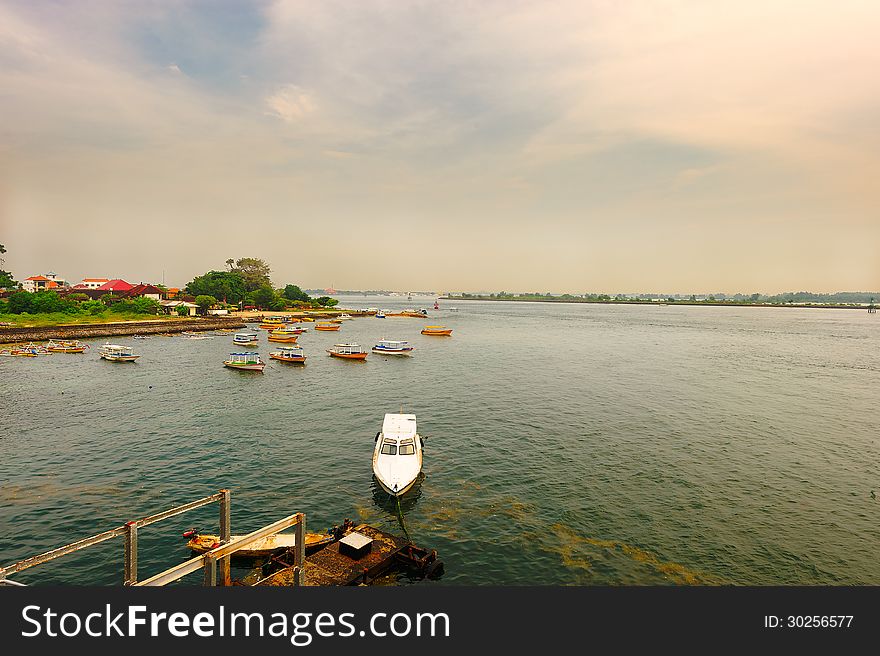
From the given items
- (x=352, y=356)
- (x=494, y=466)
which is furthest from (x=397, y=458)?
(x=352, y=356)

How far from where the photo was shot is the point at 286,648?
10.4 meters

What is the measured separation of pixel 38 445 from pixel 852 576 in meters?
60.9

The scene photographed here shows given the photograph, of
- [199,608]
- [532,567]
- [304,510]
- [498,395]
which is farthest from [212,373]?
[199,608]

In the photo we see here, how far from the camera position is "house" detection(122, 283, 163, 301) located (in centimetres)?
18562

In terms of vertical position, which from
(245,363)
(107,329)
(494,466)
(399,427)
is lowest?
(494,466)

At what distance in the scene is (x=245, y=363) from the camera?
7962 cm

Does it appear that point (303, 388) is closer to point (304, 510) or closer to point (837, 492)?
point (304, 510)

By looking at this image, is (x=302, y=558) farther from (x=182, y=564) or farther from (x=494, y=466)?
(x=494, y=466)

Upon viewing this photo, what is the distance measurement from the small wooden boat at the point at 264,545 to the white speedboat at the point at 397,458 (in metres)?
7.11

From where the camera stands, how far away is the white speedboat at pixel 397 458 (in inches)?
1230

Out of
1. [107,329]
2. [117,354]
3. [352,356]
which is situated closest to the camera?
[117,354]

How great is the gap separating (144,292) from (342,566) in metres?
211

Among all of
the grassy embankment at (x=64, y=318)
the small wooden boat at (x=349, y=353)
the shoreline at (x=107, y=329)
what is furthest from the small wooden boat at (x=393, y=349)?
the grassy embankment at (x=64, y=318)

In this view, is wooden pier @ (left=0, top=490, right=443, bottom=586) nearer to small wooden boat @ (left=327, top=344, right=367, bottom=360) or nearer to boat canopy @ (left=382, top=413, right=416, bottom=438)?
boat canopy @ (left=382, top=413, right=416, bottom=438)
